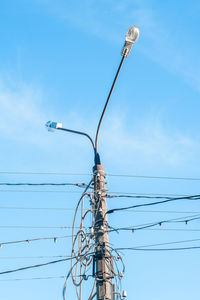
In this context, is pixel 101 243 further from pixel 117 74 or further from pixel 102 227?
pixel 117 74

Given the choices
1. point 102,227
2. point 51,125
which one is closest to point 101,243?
point 102,227

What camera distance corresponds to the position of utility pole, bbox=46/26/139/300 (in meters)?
8.05

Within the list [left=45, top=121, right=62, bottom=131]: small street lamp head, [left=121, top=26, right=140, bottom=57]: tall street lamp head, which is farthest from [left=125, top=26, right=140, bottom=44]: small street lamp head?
[left=45, top=121, right=62, bottom=131]: small street lamp head

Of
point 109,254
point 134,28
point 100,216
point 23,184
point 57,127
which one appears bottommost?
point 109,254

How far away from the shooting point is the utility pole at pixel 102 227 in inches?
317

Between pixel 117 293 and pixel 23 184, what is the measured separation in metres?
4.21

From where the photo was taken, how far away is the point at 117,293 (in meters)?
8.16

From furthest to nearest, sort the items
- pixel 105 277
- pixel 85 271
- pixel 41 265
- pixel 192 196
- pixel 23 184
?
1. pixel 23 184
2. pixel 41 265
3. pixel 192 196
4. pixel 85 271
5. pixel 105 277

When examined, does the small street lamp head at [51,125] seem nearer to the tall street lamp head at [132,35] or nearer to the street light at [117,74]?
the street light at [117,74]

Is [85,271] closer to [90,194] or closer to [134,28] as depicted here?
[90,194]

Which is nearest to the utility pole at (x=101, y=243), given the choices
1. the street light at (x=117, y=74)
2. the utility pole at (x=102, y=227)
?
the utility pole at (x=102, y=227)

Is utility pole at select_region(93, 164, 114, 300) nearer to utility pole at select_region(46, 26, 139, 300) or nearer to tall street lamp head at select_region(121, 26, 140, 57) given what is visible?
utility pole at select_region(46, 26, 139, 300)

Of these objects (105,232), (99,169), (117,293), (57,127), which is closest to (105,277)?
(117,293)

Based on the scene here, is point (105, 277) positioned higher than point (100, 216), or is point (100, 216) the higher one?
point (100, 216)
